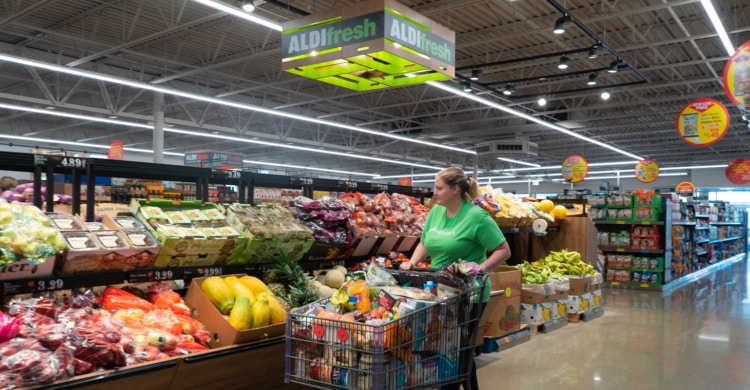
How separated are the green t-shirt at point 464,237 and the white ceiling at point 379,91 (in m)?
5.00

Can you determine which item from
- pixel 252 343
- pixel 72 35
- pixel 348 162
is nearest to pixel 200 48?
pixel 72 35

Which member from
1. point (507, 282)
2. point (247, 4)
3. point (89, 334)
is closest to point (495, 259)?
point (89, 334)

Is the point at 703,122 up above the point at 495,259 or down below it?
above

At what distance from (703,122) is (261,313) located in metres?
8.08

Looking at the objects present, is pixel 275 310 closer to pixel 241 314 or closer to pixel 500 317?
pixel 241 314

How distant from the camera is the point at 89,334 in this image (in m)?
2.43

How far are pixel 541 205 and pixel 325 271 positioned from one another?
4.54 metres

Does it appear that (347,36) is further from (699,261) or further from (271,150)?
(271,150)

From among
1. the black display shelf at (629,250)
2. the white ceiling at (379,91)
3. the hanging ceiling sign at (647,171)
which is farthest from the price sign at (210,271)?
the hanging ceiling sign at (647,171)

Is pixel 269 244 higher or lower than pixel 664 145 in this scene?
lower

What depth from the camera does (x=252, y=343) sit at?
3.00 meters

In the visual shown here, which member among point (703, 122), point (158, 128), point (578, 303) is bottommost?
point (578, 303)

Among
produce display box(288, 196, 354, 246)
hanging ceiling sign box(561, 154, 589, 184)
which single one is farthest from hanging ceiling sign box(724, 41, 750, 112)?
hanging ceiling sign box(561, 154, 589, 184)

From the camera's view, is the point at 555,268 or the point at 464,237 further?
the point at 555,268
